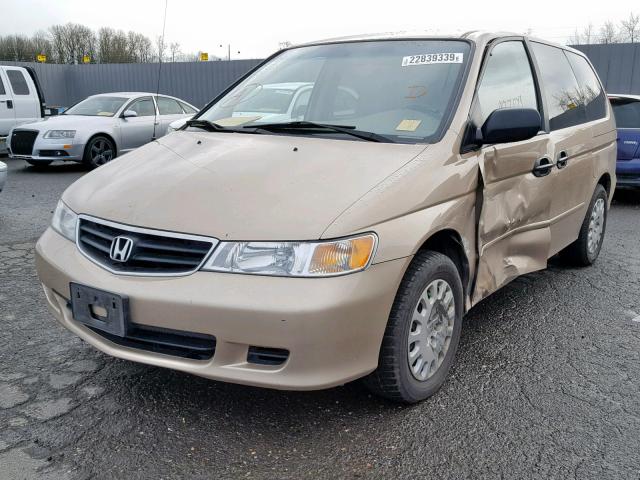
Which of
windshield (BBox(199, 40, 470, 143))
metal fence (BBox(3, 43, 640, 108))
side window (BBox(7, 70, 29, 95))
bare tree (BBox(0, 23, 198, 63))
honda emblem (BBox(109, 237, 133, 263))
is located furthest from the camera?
bare tree (BBox(0, 23, 198, 63))

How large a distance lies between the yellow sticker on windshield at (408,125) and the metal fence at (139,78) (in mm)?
17900

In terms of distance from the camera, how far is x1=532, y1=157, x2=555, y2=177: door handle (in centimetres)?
374

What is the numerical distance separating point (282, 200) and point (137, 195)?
680 millimetres

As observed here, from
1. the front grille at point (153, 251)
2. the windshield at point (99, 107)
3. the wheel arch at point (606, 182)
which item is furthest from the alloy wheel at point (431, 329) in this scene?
the windshield at point (99, 107)

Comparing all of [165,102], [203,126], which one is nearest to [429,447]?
[203,126]

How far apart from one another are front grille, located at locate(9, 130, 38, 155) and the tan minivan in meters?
8.24

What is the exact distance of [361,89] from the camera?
346 cm

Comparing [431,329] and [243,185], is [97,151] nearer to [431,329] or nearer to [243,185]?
[243,185]

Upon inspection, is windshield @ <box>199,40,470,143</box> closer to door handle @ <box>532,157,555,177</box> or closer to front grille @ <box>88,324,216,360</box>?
door handle @ <box>532,157,555,177</box>

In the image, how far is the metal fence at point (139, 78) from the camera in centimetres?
2223

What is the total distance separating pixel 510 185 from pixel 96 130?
30.6ft

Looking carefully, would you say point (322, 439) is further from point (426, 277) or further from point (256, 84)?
point (256, 84)

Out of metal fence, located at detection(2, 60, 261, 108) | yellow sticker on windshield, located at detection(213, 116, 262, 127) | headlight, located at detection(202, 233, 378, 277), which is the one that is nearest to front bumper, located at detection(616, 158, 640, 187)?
yellow sticker on windshield, located at detection(213, 116, 262, 127)

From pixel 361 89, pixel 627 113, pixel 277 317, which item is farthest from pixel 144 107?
pixel 277 317
